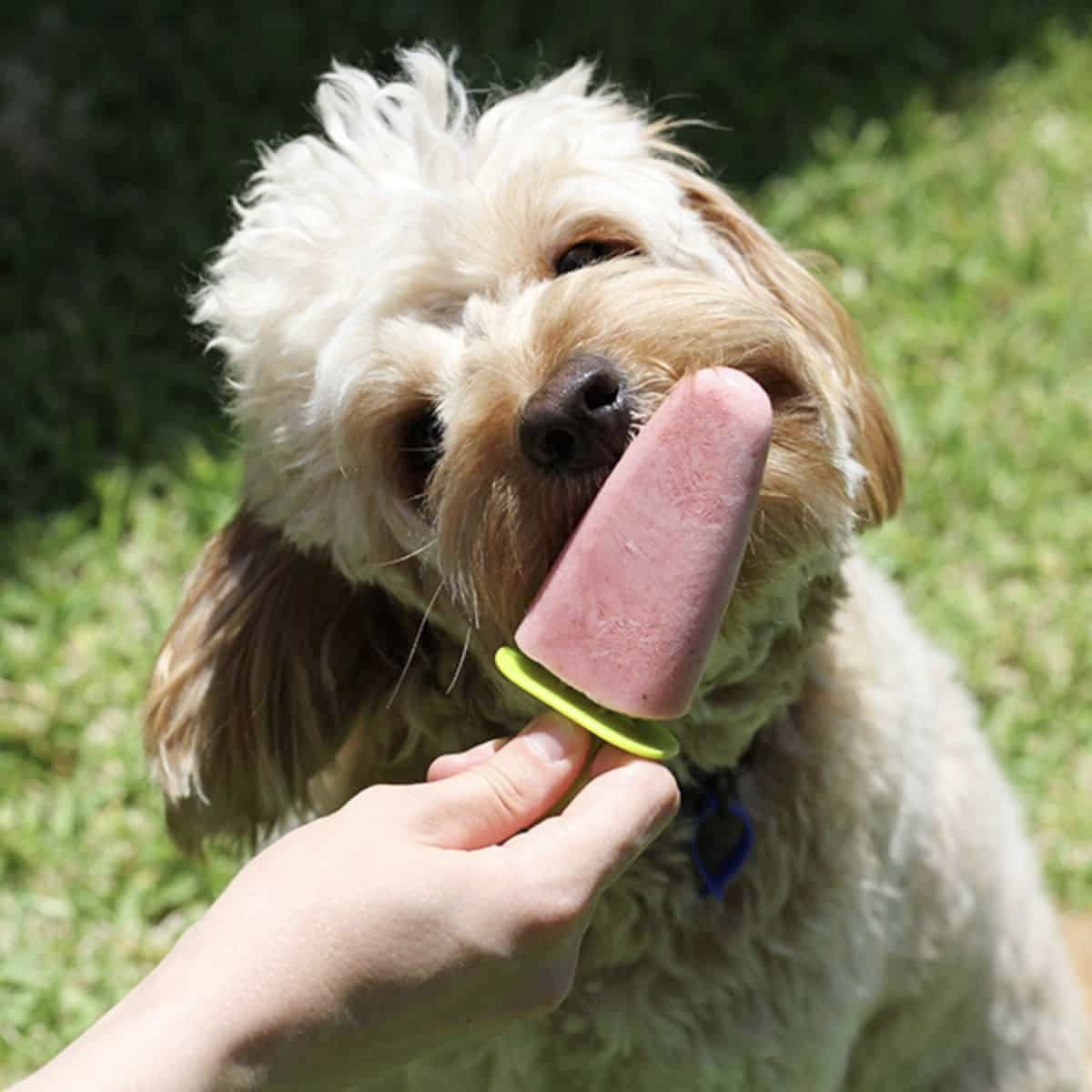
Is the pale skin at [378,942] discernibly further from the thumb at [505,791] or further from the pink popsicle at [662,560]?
the pink popsicle at [662,560]

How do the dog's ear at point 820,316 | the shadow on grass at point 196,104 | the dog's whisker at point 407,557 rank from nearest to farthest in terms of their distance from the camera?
the dog's whisker at point 407,557
the dog's ear at point 820,316
the shadow on grass at point 196,104

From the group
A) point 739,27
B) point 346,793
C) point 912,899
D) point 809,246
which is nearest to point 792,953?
point 912,899

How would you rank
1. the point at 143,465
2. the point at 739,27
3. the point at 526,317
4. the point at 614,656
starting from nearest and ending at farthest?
the point at 614,656, the point at 526,317, the point at 143,465, the point at 739,27

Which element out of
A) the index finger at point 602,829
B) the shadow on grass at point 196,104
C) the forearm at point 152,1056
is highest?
the index finger at point 602,829

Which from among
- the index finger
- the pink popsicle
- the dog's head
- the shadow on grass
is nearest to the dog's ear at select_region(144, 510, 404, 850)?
the dog's head

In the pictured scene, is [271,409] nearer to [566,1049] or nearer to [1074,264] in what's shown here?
[566,1049]

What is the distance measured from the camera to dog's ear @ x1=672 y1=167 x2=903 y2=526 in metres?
2.06

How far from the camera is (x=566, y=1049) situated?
2080 mm

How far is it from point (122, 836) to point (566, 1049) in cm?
119

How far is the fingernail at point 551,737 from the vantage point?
1.49 metres

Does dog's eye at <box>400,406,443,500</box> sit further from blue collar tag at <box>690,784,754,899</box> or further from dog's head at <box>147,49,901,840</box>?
blue collar tag at <box>690,784,754,899</box>

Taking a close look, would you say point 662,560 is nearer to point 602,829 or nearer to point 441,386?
point 602,829

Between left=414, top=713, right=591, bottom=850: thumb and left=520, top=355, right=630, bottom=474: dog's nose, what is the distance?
310 mm

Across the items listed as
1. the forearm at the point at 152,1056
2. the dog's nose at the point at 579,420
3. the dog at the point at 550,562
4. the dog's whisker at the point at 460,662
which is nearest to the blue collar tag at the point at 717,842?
the dog at the point at 550,562
